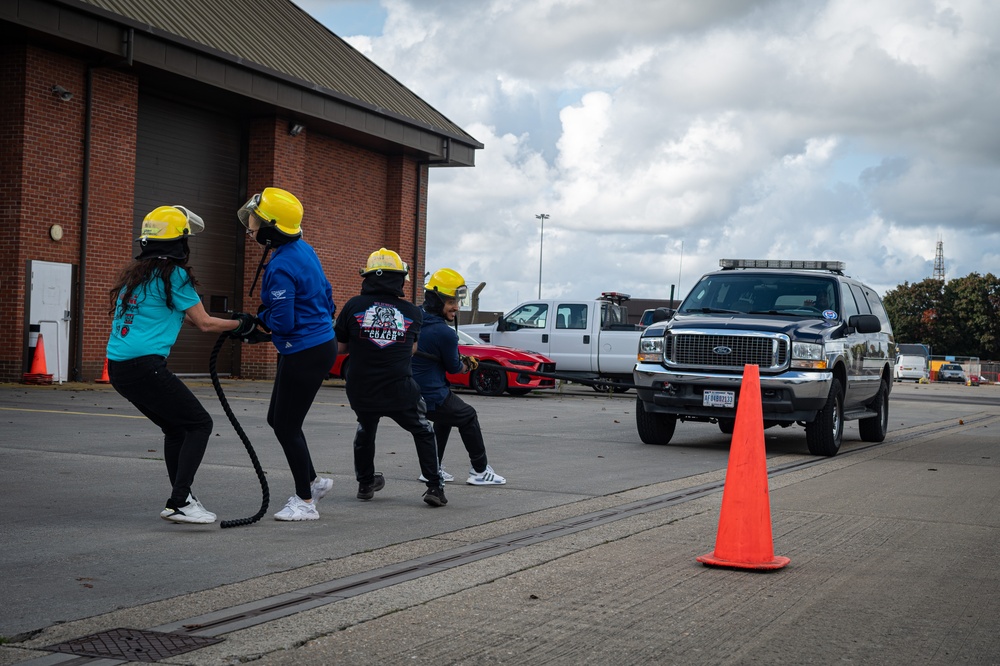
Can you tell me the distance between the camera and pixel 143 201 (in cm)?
2383

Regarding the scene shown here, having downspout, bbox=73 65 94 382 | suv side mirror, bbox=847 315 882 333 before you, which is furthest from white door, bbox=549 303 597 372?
suv side mirror, bbox=847 315 882 333

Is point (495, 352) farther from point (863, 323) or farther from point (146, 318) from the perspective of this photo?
point (146, 318)

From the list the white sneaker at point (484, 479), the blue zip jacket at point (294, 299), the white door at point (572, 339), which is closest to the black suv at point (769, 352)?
the white sneaker at point (484, 479)

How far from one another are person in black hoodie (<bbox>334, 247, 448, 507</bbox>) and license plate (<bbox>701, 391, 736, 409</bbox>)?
17.7ft

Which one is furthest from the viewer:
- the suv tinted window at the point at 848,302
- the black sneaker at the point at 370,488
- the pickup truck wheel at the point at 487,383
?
the pickup truck wheel at the point at 487,383

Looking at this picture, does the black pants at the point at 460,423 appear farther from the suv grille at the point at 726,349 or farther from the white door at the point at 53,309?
the white door at the point at 53,309

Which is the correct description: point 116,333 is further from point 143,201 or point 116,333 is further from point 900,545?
point 143,201

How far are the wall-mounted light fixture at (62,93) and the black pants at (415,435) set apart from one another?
1539 centimetres

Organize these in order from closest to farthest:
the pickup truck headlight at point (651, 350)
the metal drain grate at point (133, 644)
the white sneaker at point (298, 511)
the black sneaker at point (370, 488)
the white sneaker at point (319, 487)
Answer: the metal drain grate at point (133, 644) < the white sneaker at point (298, 511) < the white sneaker at point (319, 487) < the black sneaker at point (370, 488) < the pickup truck headlight at point (651, 350)

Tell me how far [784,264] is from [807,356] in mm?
2712

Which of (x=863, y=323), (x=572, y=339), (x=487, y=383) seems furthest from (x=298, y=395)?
(x=572, y=339)

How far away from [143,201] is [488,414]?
10.2m

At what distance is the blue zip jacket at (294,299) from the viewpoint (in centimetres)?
700

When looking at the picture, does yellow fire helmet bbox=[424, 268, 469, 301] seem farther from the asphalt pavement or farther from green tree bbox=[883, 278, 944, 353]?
green tree bbox=[883, 278, 944, 353]
